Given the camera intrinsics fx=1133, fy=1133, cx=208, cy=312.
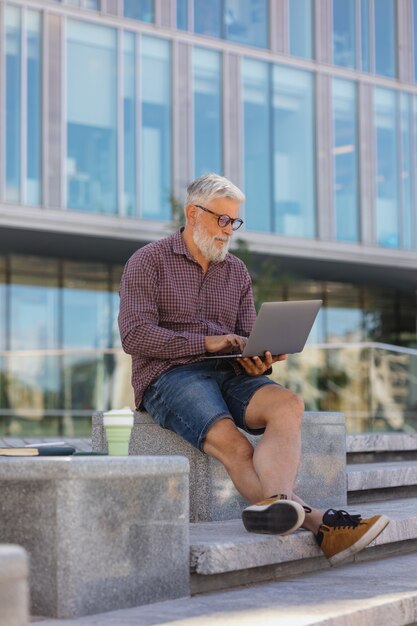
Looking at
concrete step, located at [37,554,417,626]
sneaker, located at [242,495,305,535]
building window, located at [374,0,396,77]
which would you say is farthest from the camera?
building window, located at [374,0,396,77]

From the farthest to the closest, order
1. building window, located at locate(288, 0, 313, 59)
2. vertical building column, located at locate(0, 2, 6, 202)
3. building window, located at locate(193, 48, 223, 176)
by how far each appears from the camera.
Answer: building window, located at locate(288, 0, 313, 59), building window, located at locate(193, 48, 223, 176), vertical building column, located at locate(0, 2, 6, 202)

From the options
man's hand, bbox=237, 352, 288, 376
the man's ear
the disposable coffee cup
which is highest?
the man's ear

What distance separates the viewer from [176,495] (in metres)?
3.91

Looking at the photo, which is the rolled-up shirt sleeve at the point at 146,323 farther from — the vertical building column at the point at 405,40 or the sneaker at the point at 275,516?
the vertical building column at the point at 405,40

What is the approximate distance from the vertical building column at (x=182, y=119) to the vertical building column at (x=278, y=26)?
1982 mm

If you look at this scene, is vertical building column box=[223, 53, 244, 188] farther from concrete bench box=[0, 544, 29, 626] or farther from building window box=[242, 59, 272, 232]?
concrete bench box=[0, 544, 29, 626]

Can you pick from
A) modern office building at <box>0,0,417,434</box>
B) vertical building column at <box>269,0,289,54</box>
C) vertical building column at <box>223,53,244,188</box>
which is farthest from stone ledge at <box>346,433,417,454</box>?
vertical building column at <box>269,0,289,54</box>

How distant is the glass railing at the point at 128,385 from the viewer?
13898 millimetres

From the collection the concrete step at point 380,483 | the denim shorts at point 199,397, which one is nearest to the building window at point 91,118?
the concrete step at point 380,483

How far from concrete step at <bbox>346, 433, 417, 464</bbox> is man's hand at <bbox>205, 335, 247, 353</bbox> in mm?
2192

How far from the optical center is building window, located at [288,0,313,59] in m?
21.2

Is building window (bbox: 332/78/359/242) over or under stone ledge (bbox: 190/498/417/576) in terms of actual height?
over

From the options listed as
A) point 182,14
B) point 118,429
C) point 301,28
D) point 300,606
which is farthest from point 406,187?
point 300,606

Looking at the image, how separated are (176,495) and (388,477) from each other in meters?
2.62
